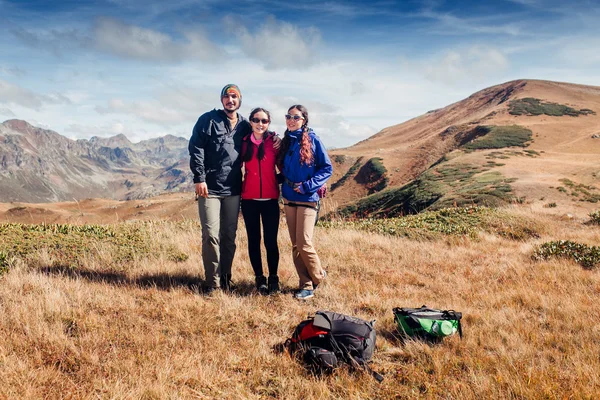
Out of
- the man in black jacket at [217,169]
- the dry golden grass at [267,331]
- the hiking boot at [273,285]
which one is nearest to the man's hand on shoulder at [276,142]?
the man in black jacket at [217,169]

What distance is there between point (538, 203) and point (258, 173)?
1614cm

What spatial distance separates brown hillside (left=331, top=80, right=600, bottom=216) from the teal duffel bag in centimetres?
1562

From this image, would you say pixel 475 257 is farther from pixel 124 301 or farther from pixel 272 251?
pixel 124 301

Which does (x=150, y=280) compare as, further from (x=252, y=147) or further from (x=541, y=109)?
(x=541, y=109)

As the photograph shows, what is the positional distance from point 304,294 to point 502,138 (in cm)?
4933

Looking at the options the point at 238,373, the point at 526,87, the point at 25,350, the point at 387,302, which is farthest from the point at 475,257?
the point at 526,87

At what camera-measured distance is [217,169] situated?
5.11 meters

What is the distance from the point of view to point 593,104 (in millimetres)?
67188

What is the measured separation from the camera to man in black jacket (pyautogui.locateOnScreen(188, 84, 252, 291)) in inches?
197

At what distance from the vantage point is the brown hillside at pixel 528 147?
22969mm

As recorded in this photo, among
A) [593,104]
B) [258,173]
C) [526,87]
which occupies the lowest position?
[258,173]

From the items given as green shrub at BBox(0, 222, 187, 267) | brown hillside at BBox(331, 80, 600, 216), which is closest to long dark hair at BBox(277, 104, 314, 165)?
green shrub at BBox(0, 222, 187, 267)

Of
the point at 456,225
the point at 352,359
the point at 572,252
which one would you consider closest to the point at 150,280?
the point at 352,359

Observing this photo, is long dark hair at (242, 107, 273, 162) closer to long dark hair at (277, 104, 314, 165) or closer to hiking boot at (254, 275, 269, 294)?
long dark hair at (277, 104, 314, 165)
